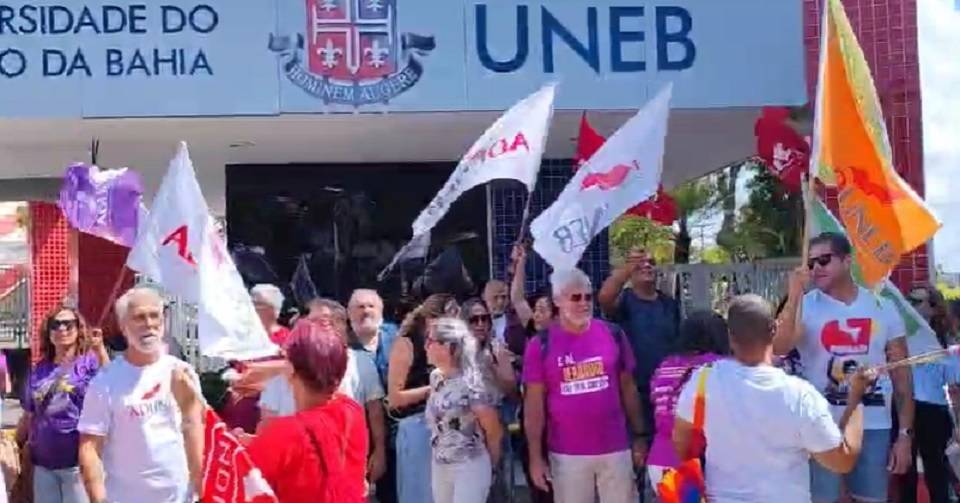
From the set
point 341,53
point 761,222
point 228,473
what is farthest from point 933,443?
point 761,222

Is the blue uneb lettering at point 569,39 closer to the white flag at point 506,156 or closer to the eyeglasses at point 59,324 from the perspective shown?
the white flag at point 506,156

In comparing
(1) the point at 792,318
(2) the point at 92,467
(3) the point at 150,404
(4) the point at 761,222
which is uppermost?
(4) the point at 761,222

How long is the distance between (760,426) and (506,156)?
3.09m

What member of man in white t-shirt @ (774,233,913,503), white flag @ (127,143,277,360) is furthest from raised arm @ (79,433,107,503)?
man in white t-shirt @ (774,233,913,503)

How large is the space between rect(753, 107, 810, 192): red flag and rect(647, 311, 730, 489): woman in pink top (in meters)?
3.93

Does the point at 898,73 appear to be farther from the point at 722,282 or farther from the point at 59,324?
the point at 59,324

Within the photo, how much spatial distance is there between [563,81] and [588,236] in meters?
2.67

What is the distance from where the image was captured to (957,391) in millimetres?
7305

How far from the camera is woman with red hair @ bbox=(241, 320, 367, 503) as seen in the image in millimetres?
3707

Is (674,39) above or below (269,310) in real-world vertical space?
above

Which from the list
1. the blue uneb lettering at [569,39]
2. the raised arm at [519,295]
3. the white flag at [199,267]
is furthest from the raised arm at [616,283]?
the white flag at [199,267]

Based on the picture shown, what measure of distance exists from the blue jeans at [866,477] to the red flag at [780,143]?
3905 millimetres

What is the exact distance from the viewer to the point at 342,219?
12.7 meters

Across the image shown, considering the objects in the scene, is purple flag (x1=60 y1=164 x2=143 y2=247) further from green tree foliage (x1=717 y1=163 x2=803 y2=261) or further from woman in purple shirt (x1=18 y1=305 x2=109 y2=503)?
green tree foliage (x1=717 y1=163 x2=803 y2=261)
